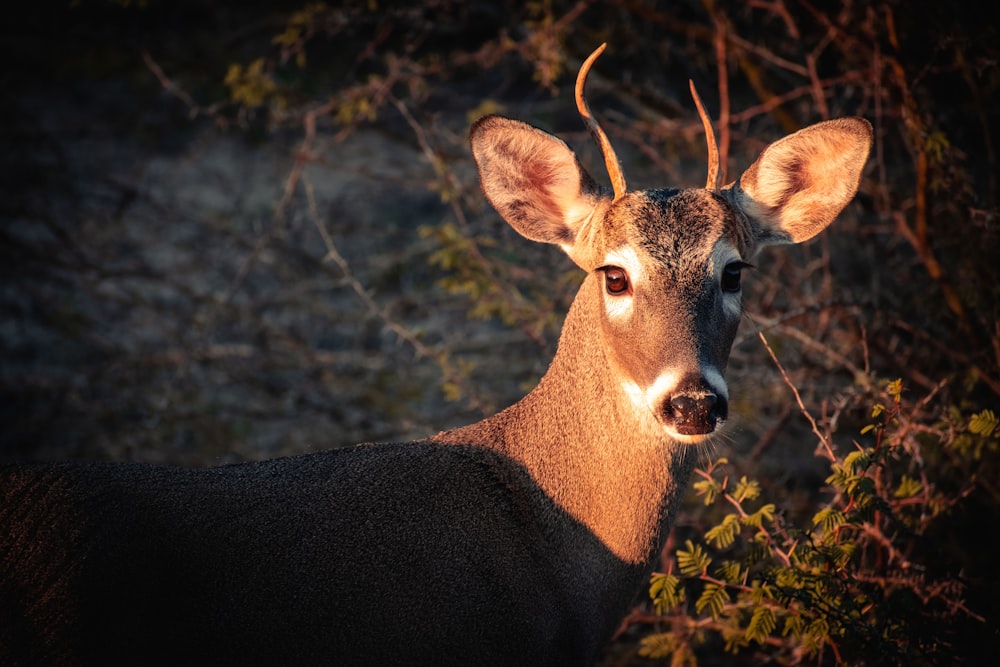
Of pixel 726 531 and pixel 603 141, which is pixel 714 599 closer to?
Answer: pixel 726 531

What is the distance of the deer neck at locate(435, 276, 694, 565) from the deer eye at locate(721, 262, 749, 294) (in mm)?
478

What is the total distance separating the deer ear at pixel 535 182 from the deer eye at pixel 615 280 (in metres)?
0.45

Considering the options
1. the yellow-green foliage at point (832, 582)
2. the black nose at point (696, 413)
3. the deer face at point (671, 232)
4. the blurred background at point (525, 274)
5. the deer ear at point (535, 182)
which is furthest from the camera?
the blurred background at point (525, 274)

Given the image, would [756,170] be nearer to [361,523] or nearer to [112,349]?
[361,523]

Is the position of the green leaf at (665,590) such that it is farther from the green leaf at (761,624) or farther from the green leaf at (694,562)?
the green leaf at (761,624)

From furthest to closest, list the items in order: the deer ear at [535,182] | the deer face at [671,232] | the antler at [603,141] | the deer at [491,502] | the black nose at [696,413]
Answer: the deer ear at [535,182], the antler at [603,141], the deer face at [671,232], the black nose at [696,413], the deer at [491,502]

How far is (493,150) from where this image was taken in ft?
12.7

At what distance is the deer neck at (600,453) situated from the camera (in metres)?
3.51

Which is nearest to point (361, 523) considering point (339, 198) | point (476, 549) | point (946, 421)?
point (476, 549)

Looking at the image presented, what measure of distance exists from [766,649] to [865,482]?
8.90 feet

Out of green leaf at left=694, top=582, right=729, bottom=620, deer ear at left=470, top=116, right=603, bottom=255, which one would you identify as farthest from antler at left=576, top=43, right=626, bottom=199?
green leaf at left=694, top=582, right=729, bottom=620

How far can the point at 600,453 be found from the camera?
140 inches

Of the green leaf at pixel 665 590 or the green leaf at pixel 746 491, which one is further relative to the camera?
the green leaf at pixel 746 491

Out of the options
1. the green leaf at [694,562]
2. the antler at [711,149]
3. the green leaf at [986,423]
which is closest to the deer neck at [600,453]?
the green leaf at [694,562]
